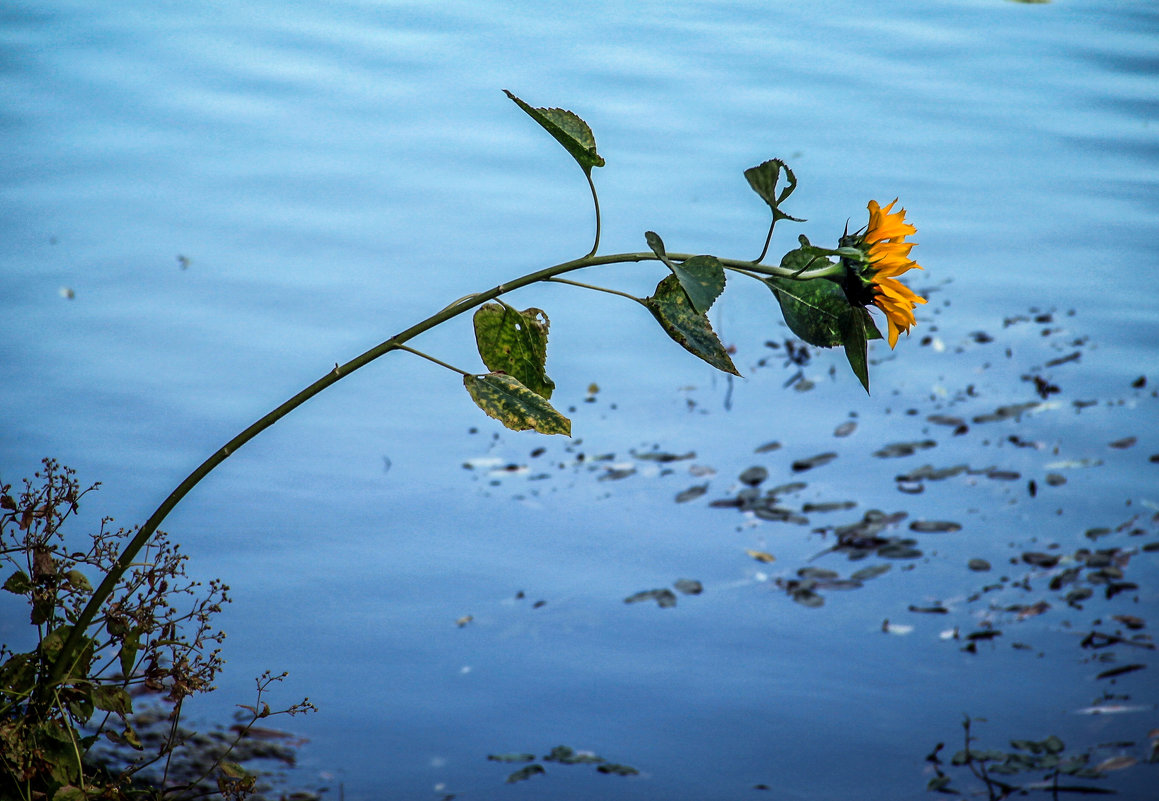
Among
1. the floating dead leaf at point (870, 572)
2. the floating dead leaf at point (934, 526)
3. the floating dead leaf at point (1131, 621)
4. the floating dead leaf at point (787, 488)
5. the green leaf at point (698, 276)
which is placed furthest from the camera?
the floating dead leaf at point (787, 488)

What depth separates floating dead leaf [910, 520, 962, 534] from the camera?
2.20 metres

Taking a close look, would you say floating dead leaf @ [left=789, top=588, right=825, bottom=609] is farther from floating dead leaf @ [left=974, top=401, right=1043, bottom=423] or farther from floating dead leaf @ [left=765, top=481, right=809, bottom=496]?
floating dead leaf @ [left=974, top=401, right=1043, bottom=423]

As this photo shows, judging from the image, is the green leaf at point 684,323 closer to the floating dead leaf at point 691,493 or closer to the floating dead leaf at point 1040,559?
the floating dead leaf at point 691,493

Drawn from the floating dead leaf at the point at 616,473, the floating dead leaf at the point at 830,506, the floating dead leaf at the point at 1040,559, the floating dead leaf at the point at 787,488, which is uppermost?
the floating dead leaf at the point at 616,473

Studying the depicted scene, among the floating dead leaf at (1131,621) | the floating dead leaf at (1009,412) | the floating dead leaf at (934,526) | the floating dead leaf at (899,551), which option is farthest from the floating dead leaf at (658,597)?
the floating dead leaf at (1009,412)

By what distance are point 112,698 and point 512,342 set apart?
0.25 meters

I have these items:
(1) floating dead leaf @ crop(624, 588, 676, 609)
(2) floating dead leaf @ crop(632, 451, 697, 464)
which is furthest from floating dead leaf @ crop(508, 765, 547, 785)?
(2) floating dead leaf @ crop(632, 451, 697, 464)

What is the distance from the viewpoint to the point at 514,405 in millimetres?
427

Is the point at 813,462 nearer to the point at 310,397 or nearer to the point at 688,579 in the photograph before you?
the point at 688,579

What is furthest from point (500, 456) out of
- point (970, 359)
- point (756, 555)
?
point (970, 359)

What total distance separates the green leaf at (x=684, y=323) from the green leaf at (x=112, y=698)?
0.31 m

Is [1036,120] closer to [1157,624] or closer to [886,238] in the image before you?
[1157,624]

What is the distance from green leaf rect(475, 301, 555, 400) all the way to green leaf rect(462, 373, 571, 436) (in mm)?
39

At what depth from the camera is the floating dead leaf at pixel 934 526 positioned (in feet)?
7.21
